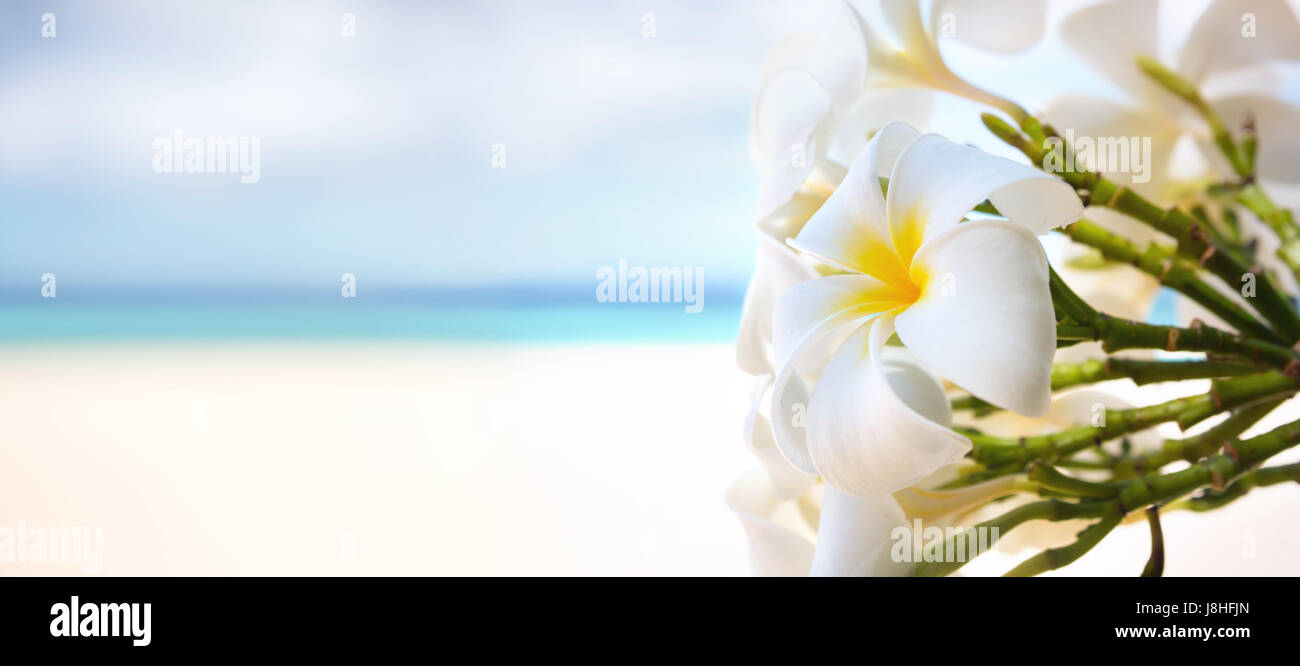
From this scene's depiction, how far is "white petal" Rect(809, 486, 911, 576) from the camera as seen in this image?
0.24m

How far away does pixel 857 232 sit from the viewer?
208mm

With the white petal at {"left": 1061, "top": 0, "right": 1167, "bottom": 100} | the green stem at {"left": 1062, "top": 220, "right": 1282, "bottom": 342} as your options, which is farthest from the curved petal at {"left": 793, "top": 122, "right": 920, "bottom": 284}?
the white petal at {"left": 1061, "top": 0, "right": 1167, "bottom": 100}

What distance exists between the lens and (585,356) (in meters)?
0.95

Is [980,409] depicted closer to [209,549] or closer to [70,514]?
[209,549]

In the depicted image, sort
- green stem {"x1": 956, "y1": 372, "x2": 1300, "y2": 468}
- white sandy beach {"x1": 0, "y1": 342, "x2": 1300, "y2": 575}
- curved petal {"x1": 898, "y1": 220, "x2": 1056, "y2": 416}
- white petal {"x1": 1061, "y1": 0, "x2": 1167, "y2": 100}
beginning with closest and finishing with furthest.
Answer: curved petal {"x1": 898, "y1": 220, "x2": 1056, "y2": 416} → green stem {"x1": 956, "y1": 372, "x2": 1300, "y2": 468} → white petal {"x1": 1061, "y1": 0, "x2": 1167, "y2": 100} → white sandy beach {"x1": 0, "y1": 342, "x2": 1300, "y2": 575}

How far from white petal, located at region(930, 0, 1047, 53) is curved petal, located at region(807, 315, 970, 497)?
A: 17cm

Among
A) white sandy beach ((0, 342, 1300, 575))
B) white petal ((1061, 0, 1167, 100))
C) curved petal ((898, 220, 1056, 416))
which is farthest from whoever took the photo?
white sandy beach ((0, 342, 1300, 575))

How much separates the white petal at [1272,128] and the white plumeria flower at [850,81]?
16 cm

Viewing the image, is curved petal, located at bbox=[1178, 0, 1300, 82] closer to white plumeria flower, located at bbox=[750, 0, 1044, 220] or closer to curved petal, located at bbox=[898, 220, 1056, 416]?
white plumeria flower, located at bbox=[750, 0, 1044, 220]

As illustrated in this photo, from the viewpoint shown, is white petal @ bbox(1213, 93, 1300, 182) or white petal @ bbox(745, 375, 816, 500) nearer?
white petal @ bbox(745, 375, 816, 500)

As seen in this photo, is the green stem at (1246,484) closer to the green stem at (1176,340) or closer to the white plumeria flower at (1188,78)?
the green stem at (1176,340)
